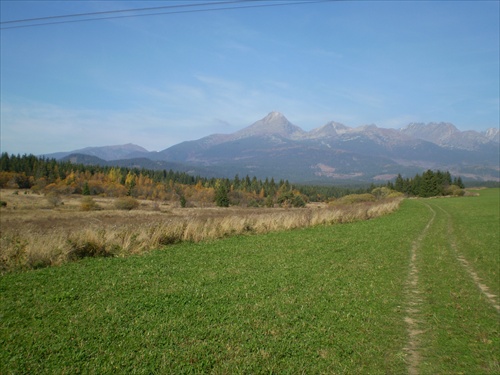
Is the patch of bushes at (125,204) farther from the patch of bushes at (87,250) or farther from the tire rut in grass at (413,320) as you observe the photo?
the tire rut in grass at (413,320)

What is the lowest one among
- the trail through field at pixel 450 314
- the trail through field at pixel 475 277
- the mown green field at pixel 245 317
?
the trail through field at pixel 475 277

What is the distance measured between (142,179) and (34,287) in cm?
13647

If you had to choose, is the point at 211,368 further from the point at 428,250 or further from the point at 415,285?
the point at 428,250

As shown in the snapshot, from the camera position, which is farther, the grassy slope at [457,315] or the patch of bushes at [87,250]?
the patch of bushes at [87,250]

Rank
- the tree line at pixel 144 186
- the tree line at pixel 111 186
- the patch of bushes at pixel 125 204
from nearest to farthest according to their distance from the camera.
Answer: the patch of bushes at pixel 125 204
the tree line at pixel 144 186
the tree line at pixel 111 186

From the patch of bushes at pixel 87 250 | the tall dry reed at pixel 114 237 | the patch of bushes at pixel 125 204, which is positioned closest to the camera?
the tall dry reed at pixel 114 237

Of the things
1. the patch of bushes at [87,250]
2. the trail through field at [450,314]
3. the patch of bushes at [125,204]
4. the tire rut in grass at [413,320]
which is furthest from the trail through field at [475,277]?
the patch of bushes at [125,204]

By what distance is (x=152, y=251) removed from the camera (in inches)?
472

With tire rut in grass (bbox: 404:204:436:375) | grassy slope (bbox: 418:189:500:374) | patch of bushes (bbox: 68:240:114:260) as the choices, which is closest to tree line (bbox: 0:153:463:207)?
patch of bushes (bbox: 68:240:114:260)

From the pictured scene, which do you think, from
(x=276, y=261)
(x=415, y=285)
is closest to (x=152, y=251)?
(x=276, y=261)

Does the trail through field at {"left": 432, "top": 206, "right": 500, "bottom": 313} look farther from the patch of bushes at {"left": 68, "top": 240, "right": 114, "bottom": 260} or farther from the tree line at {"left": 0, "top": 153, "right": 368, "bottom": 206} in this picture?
the tree line at {"left": 0, "top": 153, "right": 368, "bottom": 206}

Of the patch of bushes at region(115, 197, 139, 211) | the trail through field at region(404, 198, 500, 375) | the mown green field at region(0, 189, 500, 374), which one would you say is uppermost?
the mown green field at region(0, 189, 500, 374)

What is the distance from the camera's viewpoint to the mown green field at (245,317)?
15.4 feet

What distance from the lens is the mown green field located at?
470 centimetres
